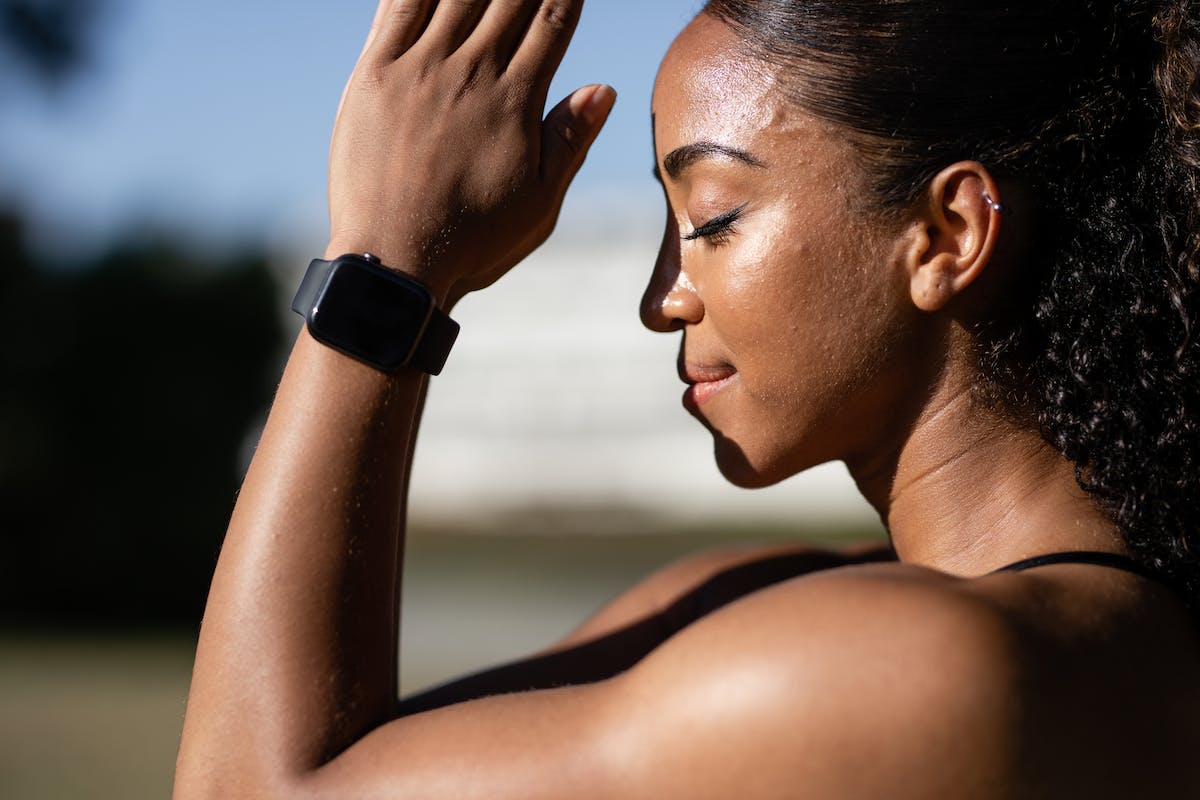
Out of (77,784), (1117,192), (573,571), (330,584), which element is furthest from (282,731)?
(573,571)

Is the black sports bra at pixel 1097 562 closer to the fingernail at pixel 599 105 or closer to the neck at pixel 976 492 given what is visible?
the neck at pixel 976 492

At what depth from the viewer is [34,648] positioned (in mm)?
→ 12250

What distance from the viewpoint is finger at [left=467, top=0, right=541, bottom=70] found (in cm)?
206

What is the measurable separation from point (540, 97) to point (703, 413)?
0.58 meters

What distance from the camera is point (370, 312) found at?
187 cm

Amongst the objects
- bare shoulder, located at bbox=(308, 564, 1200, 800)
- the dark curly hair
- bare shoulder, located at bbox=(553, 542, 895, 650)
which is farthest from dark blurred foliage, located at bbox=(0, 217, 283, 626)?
bare shoulder, located at bbox=(308, 564, 1200, 800)

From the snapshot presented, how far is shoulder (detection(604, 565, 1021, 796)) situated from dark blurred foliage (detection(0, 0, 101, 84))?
14.9 meters

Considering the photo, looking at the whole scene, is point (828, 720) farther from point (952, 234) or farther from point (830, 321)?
point (952, 234)

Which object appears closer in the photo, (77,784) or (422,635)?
(77,784)

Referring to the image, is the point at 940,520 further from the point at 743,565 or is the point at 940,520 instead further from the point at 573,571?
the point at 573,571

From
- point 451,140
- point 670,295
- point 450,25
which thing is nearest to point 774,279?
point 670,295

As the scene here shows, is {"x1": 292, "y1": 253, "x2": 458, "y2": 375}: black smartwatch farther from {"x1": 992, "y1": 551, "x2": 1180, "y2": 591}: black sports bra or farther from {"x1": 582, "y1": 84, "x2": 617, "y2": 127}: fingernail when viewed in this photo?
{"x1": 992, "y1": 551, "x2": 1180, "y2": 591}: black sports bra

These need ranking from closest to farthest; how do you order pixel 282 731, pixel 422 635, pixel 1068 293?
pixel 282 731 < pixel 1068 293 < pixel 422 635

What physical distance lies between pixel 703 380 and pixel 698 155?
37 centimetres
